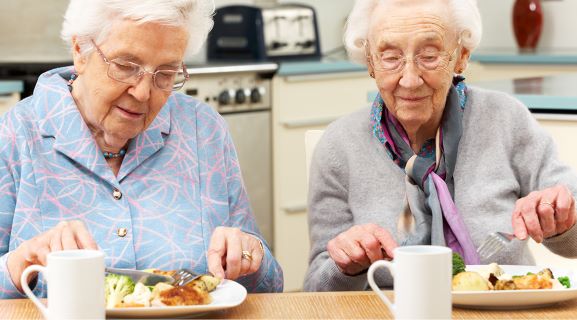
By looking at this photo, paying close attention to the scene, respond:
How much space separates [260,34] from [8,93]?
144 cm

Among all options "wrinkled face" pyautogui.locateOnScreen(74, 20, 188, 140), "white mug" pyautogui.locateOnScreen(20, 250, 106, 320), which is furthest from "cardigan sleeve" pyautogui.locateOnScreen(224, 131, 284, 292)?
"white mug" pyautogui.locateOnScreen(20, 250, 106, 320)

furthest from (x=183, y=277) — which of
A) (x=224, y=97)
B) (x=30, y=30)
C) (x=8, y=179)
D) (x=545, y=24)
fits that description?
(x=545, y=24)

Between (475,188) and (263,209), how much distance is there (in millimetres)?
2405

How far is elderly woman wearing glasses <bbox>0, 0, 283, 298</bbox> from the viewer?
176cm

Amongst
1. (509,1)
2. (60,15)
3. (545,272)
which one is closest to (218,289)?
(545,272)

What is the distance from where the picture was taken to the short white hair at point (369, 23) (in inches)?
79.9

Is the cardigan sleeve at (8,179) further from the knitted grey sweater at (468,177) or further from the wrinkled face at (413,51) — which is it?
the wrinkled face at (413,51)

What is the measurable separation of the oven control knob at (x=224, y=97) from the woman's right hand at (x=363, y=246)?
2.32m

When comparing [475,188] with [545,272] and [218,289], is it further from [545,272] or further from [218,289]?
[218,289]

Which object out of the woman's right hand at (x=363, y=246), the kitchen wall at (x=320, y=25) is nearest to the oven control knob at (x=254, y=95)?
the kitchen wall at (x=320, y=25)

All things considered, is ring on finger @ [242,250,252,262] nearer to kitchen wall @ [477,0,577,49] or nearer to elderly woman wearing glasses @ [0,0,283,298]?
elderly woman wearing glasses @ [0,0,283,298]

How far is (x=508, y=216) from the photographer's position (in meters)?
2.01

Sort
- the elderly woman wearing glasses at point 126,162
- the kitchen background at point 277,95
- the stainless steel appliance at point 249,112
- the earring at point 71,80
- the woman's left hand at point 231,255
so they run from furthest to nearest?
1. the kitchen background at point 277,95
2. the stainless steel appliance at point 249,112
3. the earring at point 71,80
4. the elderly woman wearing glasses at point 126,162
5. the woman's left hand at point 231,255

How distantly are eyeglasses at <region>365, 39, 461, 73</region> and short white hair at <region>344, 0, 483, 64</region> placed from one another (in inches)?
3.1
